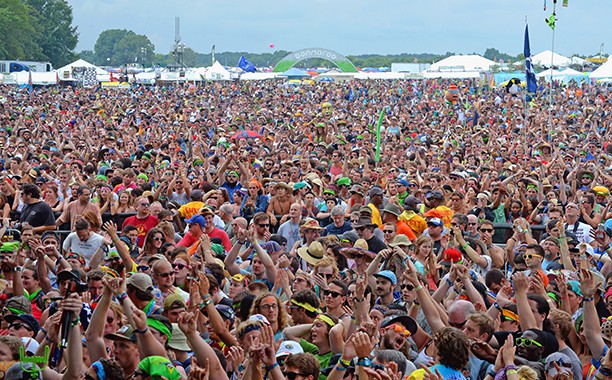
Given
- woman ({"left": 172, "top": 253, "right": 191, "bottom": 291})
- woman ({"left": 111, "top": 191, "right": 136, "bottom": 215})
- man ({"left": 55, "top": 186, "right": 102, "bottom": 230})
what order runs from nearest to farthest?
1. woman ({"left": 172, "top": 253, "right": 191, "bottom": 291})
2. man ({"left": 55, "top": 186, "right": 102, "bottom": 230})
3. woman ({"left": 111, "top": 191, "right": 136, "bottom": 215})

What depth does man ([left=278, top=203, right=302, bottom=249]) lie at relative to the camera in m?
10.4

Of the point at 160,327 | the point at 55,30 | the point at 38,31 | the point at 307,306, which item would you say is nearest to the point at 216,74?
the point at 38,31

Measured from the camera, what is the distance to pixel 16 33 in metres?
95.6

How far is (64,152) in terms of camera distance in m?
18.9

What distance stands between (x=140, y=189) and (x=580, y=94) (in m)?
31.6

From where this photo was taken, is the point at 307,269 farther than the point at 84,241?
No

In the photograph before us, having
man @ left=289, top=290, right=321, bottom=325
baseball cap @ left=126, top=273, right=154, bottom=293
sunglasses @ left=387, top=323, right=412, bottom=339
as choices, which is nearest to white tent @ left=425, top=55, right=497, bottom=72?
man @ left=289, top=290, right=321, bottom=325

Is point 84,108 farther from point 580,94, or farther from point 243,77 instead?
point 243,77

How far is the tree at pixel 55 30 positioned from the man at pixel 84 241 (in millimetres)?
99485

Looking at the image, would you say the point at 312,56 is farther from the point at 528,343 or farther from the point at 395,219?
the point at 528,343

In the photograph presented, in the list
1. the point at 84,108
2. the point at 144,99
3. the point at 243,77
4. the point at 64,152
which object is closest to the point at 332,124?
the point at 64,152

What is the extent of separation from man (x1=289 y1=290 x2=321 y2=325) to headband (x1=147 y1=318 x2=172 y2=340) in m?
1.04

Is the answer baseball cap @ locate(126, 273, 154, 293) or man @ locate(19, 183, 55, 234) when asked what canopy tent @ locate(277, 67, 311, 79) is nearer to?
man @ locate(19, 183, 55, 234)

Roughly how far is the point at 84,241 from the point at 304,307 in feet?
11.8
